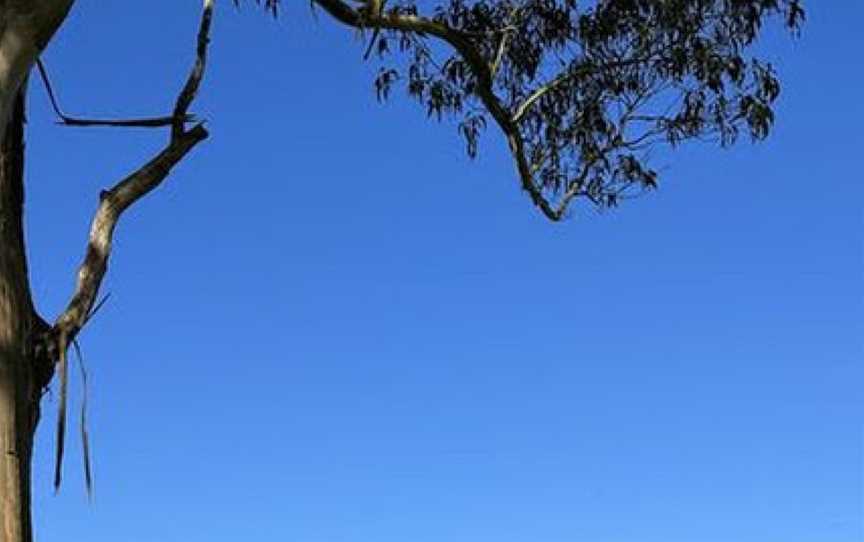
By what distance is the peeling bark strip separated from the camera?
5.50 m

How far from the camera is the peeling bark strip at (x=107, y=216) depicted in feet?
18.0

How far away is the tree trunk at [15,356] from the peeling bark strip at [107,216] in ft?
0.33

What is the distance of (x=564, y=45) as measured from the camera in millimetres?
8500

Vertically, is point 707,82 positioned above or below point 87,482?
above

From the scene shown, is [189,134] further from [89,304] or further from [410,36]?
[410,36]

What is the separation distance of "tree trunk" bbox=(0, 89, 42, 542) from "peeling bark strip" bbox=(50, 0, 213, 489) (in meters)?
0.10

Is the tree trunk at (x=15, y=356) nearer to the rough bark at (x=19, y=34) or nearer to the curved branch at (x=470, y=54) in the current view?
the rough bark at (x=19, y=34)

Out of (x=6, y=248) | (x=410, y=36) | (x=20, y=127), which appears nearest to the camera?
(x=6, y=248)

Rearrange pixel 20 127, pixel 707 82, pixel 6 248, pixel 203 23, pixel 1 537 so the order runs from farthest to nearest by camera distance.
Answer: pixel 707 82
pixel 203 23
pixel 20 127
pixel 6 248
pixel 1 537

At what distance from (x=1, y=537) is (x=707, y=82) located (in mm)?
5055

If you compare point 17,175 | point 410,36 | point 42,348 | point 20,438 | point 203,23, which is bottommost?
point 20,438

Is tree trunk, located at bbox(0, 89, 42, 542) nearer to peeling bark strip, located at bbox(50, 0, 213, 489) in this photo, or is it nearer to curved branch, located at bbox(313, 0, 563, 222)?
peeling bark strip, located at bbox(50, 0, 213, 489)

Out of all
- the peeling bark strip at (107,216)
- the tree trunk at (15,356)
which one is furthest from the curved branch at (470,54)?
the tree trunk at (15,356)

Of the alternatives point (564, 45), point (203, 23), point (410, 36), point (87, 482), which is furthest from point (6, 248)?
point (564, 45)
